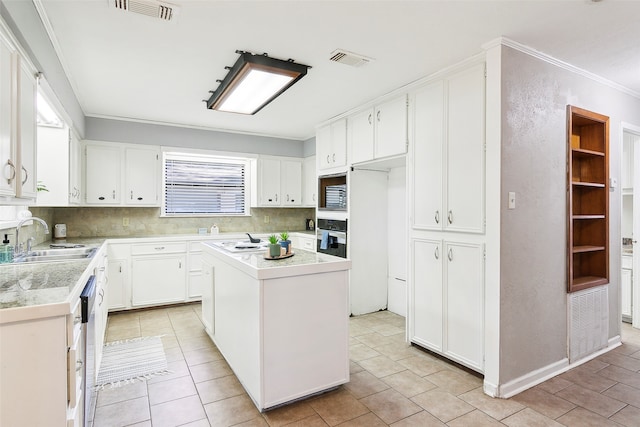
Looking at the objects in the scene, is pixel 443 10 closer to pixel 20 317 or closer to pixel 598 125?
pixel 598 125

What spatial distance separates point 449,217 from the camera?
9.37ft

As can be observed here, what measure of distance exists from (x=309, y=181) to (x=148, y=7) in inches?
152

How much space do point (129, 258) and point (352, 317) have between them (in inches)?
113

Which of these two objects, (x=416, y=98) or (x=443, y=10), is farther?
(x=416, y=98)

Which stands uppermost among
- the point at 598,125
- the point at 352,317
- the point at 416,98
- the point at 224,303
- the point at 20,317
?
the point at 416,98

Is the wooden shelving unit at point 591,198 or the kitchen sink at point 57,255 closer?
the kitchen sink at point 57,255

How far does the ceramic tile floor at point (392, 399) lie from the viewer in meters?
2.16

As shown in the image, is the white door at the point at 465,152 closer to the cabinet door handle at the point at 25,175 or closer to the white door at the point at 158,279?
the cabinet door handle at the point at 25,175

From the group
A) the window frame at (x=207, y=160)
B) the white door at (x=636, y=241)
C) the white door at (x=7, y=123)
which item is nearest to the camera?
the white door at (x=7, y=123)

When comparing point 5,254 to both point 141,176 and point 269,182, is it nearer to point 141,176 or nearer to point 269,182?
point 141,176

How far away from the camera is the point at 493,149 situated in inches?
96.9

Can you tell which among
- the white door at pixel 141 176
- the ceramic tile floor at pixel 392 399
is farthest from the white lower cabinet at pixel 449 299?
the white door at pixel 141 176

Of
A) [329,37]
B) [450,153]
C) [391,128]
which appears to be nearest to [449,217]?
[450,153]

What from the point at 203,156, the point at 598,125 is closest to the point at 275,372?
the point at 598,125
